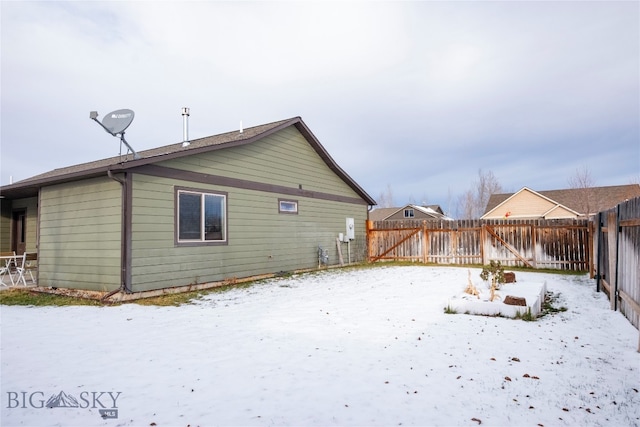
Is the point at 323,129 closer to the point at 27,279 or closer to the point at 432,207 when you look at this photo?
the point at 27,279

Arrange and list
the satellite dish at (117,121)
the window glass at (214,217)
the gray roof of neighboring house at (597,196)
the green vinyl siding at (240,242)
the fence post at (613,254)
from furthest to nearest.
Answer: the gray roof of neighboring house at (597,196)
the window glass at (214,217)
the satellite dish at (117,121)
the green vinyl siding at (240,242)
the fence post at (613,254)

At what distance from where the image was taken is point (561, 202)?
105 feet

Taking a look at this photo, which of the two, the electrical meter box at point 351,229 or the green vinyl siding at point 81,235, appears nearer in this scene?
the green vinyl siding at point 81,235

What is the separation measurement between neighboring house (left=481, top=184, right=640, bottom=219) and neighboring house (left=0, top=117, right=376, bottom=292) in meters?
27.1

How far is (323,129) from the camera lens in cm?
2547

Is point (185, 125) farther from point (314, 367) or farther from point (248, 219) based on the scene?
point (314, 367)

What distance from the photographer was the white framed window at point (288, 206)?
39.5 ft

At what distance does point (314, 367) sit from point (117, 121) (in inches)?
301

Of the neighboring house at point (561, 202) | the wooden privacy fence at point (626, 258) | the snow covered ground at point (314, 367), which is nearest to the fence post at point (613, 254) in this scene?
the wooden privacy fence at point (626, 258)

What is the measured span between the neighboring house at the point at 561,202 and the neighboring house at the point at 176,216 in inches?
1068

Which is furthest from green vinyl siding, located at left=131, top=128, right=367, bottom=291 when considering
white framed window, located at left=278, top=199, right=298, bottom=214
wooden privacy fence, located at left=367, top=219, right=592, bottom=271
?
wooden privacy fence, located at left=367, top=219, right=592, bottom=271

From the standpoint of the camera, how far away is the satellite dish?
8.36 metres

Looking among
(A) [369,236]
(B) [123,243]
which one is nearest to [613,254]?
(B) [123,243]

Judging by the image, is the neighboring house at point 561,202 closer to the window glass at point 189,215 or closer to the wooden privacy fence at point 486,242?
the wooden privacy fence at point 486,242
